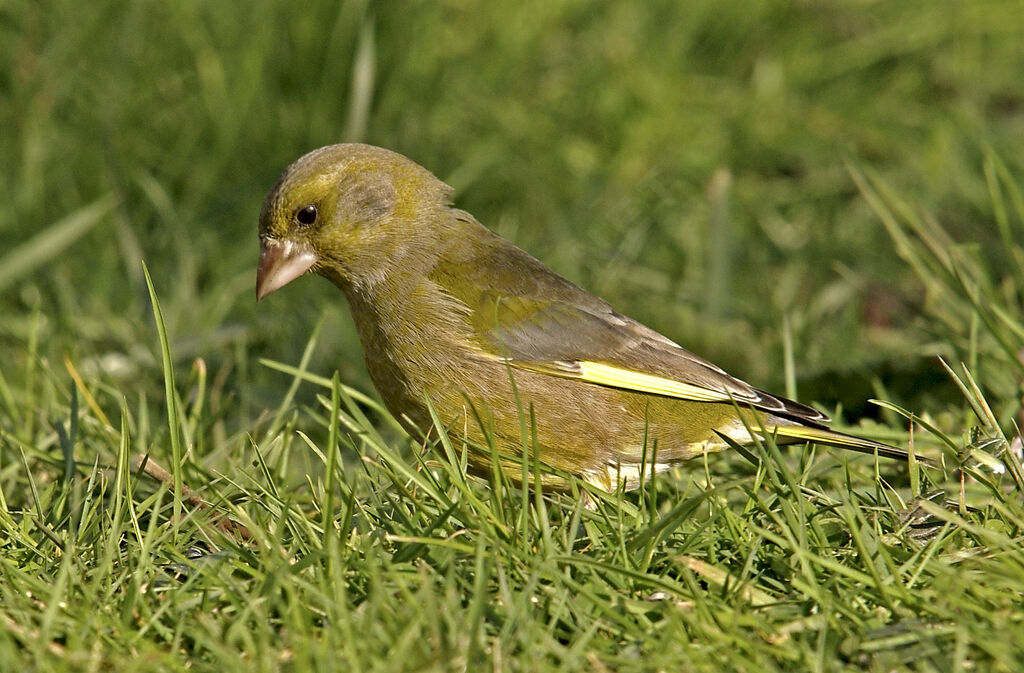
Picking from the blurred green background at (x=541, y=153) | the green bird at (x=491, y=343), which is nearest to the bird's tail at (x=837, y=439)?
the green bird at (x=491, y=343)

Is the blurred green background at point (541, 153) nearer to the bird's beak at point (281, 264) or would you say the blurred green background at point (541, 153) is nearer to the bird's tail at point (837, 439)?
the bird's beak at point (281, 264)

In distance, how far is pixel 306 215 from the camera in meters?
4.30

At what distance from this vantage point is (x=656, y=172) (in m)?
6.13

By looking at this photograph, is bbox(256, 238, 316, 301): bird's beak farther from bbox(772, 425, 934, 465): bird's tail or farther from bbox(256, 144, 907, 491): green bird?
bbox(772, 425, 934, 465): bird's tail

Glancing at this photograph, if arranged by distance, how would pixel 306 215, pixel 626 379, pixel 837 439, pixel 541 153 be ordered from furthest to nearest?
pixel 541 153 < pixel 306 215 < pixel 626 379 < pixel 837 439

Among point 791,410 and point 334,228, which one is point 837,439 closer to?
point 791,410

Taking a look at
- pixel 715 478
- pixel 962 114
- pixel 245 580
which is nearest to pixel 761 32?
pixel 962 114

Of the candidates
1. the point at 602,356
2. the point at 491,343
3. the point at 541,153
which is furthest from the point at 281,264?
the point at 541,153

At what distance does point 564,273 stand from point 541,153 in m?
1.18

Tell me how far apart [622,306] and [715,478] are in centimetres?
177

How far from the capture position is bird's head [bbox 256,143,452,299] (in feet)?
14.1

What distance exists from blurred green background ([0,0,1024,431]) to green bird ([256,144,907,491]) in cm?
73

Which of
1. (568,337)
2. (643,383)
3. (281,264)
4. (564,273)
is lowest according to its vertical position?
(564,273)

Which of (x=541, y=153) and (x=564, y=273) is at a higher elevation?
(x=541, y=153)
